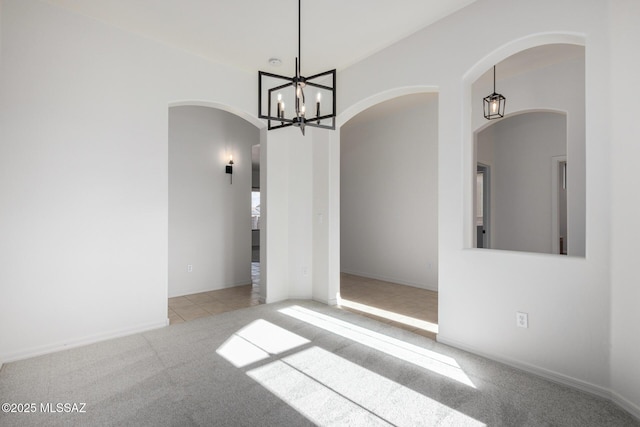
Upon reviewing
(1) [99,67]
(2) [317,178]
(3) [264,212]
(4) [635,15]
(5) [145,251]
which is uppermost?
(1) [99,67]

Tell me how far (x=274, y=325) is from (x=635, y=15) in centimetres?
374

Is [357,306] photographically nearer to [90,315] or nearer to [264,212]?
[264,212]

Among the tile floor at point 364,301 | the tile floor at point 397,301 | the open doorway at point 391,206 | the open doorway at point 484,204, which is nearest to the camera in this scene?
the tile floor at point 397,301

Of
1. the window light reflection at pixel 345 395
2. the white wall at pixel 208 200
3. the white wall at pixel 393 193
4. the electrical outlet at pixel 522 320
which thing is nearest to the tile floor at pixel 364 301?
the white wall at pixel 208 200

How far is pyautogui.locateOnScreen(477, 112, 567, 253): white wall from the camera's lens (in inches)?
218

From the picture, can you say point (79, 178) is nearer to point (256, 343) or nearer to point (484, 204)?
point (256, 343)

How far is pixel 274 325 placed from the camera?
353 cm

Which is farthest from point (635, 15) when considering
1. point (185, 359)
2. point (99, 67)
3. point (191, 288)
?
point (191, 288)

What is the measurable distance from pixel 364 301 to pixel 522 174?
3.76 meters

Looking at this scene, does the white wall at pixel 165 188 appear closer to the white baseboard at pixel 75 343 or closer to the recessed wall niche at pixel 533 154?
the white baseboard at pixel 75 343

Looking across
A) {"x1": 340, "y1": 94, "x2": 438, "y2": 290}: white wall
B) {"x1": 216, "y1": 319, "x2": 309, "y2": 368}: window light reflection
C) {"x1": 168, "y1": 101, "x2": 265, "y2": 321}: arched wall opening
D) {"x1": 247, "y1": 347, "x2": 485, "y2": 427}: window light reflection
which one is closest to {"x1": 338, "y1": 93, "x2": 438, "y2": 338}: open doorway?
{"x1": 340, "y1": 94, "x2": 438, "y2": 290}: white wall

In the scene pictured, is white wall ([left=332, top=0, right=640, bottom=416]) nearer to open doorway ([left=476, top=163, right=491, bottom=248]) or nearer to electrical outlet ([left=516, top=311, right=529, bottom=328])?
electrical outlet ([left=516, top=311, right=529, bottom=328])

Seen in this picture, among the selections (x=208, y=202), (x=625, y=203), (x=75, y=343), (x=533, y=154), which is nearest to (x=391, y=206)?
(x=533, y=154)

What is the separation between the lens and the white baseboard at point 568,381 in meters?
2.04
